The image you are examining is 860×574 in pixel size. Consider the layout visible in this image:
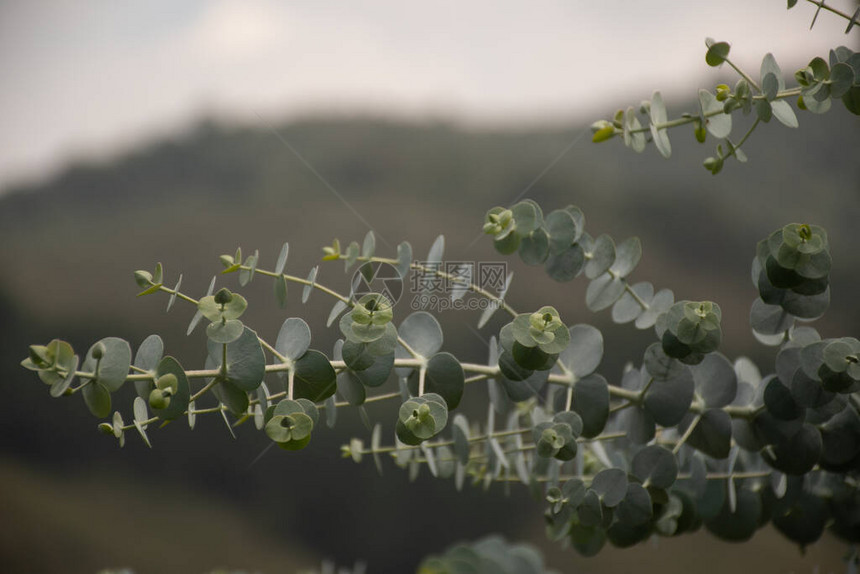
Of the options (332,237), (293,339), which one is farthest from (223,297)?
(332,237)

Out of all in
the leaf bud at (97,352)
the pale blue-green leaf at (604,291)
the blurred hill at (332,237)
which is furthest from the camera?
the blurred hill at (332,237)

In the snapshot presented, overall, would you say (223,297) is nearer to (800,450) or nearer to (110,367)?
(110,367)

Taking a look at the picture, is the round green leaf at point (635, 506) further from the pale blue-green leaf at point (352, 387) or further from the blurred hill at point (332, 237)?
the blurred hill at point (332, 237)

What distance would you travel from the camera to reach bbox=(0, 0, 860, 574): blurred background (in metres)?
0.71

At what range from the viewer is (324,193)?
0.79 metres

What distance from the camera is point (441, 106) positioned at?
2.69ft

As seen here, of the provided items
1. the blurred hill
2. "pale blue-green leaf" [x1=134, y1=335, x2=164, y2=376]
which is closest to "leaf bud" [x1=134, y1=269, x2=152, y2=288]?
"pale blue-green leaf" [x1=134, y1=335, x2=164, y2=376]

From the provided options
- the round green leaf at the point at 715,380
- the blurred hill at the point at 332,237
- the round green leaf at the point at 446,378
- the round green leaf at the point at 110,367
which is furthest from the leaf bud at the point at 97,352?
the blurred hill at the point at 332,237

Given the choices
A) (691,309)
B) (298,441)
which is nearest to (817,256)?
(691,309)

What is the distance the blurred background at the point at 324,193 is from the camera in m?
0.71

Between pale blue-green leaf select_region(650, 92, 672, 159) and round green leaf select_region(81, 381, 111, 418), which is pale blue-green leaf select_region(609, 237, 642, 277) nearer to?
A: pale blue-green leaf select_region(650, 92, 672, 159)

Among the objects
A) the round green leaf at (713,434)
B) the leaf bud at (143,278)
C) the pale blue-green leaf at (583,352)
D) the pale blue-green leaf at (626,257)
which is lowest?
the round green leaf at (713,434)

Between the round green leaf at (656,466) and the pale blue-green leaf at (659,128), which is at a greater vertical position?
the pale blue-green leaf at (659,128)

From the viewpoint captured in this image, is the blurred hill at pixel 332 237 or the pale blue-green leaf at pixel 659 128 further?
the blurred hill at pixel 332 237
